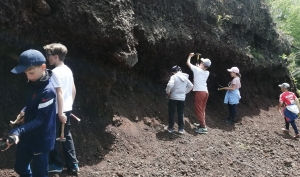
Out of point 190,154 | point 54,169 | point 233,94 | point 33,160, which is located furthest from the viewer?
point 233,94

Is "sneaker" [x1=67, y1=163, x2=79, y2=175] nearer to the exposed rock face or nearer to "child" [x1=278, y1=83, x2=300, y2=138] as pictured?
the exposed rock face

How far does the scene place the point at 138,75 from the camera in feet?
27.3

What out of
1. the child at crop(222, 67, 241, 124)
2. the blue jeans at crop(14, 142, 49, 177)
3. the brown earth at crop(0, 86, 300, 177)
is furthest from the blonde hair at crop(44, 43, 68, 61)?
the child at crop(222, 67, 241, 124)

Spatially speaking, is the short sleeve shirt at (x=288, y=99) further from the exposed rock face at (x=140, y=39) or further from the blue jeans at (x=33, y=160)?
the blue jeans at (x=33, y=160)

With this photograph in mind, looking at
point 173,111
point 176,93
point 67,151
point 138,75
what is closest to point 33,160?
point 67,151

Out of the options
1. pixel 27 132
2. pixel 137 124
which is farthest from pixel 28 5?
pixel 137 124

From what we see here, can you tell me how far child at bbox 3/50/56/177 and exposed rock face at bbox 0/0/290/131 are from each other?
5.86 ft

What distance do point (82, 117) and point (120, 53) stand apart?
1473 mm

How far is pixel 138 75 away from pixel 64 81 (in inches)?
149

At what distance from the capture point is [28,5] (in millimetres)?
5582

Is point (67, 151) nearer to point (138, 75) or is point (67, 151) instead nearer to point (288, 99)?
point (138, 75)

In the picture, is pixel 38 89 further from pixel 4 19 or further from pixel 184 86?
pixel 184 86

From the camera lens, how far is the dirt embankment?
5676 millimetres

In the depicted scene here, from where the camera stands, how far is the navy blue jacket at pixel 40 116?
3.75 m
